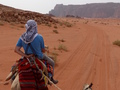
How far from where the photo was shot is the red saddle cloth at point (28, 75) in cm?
394

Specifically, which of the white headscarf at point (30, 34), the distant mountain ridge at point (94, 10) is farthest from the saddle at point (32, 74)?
the distant mountain ridge at point (94, 10)

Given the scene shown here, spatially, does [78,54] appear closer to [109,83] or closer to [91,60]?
[91,60]

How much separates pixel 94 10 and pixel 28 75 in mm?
164803

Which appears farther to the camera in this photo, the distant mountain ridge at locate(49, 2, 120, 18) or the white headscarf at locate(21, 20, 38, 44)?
the distant mountain ridge at locate(49, 2, 120, 18)

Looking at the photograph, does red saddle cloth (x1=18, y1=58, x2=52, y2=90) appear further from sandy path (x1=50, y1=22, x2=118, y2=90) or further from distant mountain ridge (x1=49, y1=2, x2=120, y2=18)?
distant mountain ridge (x1=49, y1=2, x2=120, y2=18)

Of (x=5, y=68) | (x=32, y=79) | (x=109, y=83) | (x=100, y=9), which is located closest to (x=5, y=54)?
(x=5, y=68)

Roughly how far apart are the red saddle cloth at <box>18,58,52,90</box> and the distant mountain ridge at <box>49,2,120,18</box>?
497 feet

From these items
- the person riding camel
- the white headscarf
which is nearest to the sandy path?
the person riding camel

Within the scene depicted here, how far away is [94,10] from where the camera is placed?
163250 millimetres

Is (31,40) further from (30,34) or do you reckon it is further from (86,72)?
(86,72)

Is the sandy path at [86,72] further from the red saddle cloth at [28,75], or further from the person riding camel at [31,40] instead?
the person riding camel at [31,40]

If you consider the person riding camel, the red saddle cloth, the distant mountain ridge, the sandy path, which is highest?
the person riding camel

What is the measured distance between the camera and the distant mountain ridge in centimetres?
15545

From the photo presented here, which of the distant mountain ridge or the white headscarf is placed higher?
the white headscarf
